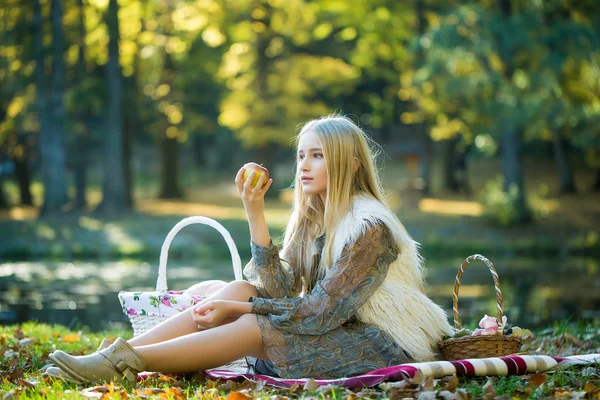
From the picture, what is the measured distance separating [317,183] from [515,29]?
14.8 m

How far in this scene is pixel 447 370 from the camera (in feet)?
13.8

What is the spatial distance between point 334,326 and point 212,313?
60 cm

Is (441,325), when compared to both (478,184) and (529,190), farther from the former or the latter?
(478,184)

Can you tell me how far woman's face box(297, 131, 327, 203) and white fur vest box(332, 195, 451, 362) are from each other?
0.71 feet

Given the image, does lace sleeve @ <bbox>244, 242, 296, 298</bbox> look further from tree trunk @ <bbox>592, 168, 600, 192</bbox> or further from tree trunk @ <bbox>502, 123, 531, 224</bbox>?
tree trunk @ <bbox>592, 168, 600, 192</bbox>

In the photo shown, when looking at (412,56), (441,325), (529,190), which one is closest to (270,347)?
(441,325)

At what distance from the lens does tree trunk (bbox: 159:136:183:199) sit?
30188 mm

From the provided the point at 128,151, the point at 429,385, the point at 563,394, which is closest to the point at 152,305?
the point at 429,385

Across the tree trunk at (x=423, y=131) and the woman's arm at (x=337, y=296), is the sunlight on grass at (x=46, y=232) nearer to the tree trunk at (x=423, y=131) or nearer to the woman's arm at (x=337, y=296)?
the tree trunk at (x=423, y=131)

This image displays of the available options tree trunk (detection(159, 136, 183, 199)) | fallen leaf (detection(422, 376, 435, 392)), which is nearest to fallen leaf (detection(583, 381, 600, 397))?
fallen leaf (detection(422, 376, 435, 392))

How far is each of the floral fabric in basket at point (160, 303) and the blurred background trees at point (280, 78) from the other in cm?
1466

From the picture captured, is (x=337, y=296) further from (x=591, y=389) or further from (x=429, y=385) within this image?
(x=591, y=389)

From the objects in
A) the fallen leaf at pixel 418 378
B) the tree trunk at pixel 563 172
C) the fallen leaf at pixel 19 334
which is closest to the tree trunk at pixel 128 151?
the tree trunk at pixel 563 172

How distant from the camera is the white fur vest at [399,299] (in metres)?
4.49
